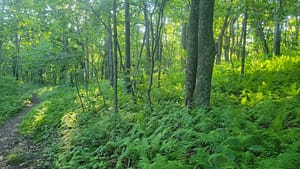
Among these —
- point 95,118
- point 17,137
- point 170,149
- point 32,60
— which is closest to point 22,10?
point 32,60

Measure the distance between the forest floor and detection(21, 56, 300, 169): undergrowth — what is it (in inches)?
16.6

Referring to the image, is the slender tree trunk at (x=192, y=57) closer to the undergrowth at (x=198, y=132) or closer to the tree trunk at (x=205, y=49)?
the tree trunk at (x=205, y=49)

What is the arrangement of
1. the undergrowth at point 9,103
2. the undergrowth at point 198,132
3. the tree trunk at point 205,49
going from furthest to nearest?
the undergrowth at point 9,103 < the tree trunk at point 205,49 < the undergrowth at point 198,132

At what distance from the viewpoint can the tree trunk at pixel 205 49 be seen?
677cm

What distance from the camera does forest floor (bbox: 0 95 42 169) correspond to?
7.94 m

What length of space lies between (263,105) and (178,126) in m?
2.07

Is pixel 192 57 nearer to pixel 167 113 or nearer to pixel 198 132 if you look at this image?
pixel 167 113

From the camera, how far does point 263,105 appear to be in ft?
22.1

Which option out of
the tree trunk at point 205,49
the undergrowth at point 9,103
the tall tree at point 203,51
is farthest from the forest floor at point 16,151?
the tree trunk at point 205,49

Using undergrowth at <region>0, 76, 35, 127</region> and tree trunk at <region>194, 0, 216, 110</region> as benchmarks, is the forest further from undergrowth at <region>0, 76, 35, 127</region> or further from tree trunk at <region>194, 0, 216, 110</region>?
undergrowth at <region>0, 76, 35, 127</region>

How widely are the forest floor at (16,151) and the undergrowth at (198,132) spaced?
1.39 feet

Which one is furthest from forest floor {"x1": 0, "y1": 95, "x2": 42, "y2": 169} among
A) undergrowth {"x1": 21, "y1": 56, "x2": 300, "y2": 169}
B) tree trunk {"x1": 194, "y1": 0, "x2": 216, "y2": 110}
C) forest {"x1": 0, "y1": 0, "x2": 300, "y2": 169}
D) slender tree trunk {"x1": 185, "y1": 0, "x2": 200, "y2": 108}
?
tree trunk {"x1": 194, "y1": 0, "x2": 216, "y2": 110}

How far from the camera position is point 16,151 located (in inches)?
356

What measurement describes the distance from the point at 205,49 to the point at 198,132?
210 centimetres
